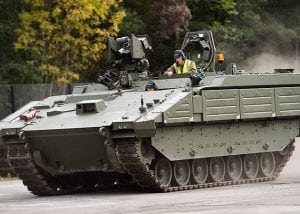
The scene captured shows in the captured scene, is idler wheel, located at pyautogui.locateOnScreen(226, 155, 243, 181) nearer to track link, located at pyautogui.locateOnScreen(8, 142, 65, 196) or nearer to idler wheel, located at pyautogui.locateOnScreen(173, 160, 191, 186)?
idler wheel, located at pyautogui.locateOnScreen(173, 160, 191, 186)

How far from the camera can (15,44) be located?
33000 millimetres

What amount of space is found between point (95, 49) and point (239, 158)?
33.7 feet

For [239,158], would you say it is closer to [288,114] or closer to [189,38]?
[288,114]

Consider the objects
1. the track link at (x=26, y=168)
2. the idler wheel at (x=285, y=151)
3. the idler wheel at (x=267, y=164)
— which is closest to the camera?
the track link at (x=26, y=168)

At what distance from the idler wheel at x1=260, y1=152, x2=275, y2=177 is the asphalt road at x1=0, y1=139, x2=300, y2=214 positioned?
778 millimetres

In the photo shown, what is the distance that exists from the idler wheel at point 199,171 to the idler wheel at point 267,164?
1963mm

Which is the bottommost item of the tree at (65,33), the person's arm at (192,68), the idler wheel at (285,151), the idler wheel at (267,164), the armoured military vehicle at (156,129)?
the idler wheel at (267,164)

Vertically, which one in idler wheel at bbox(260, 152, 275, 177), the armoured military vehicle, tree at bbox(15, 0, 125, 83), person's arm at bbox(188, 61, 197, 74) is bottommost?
idler wheel at bbox(260, 152, 275, 177)

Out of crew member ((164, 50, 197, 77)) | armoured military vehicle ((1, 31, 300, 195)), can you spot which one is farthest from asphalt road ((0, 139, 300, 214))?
crew member ((164, 50, 197, 77))

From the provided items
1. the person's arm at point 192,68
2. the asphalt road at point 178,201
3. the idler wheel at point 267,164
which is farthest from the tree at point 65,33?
the asphalt road at point 178,201

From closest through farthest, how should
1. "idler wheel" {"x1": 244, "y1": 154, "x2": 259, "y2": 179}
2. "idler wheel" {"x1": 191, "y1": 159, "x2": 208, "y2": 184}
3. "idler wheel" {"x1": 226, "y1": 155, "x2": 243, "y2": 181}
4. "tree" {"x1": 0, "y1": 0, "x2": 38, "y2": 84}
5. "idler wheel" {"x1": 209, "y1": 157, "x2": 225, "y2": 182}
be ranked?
"idler wheel" {"x1": 191, "y1": 159, "x2": 208, "y2": 184} < "idler wheel" {"x1": 209, "y1": 157, "x2": 225, "y2": 182} < "idler wheel" {"x1": 226, "y1": 155, "x2": 243, "y2": 181} < "idler wheel" {"x1": 244, "y1": 154, "x2": 259, "y2": 179} < "tree" {"x1": 0, "y1": 0, "x2": 38, "y2": 84}

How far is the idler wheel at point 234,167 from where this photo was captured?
77.0 ft

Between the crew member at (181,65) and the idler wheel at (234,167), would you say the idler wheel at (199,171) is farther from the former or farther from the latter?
the crew member at (181,65)

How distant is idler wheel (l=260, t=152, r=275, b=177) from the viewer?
24.3 metres
